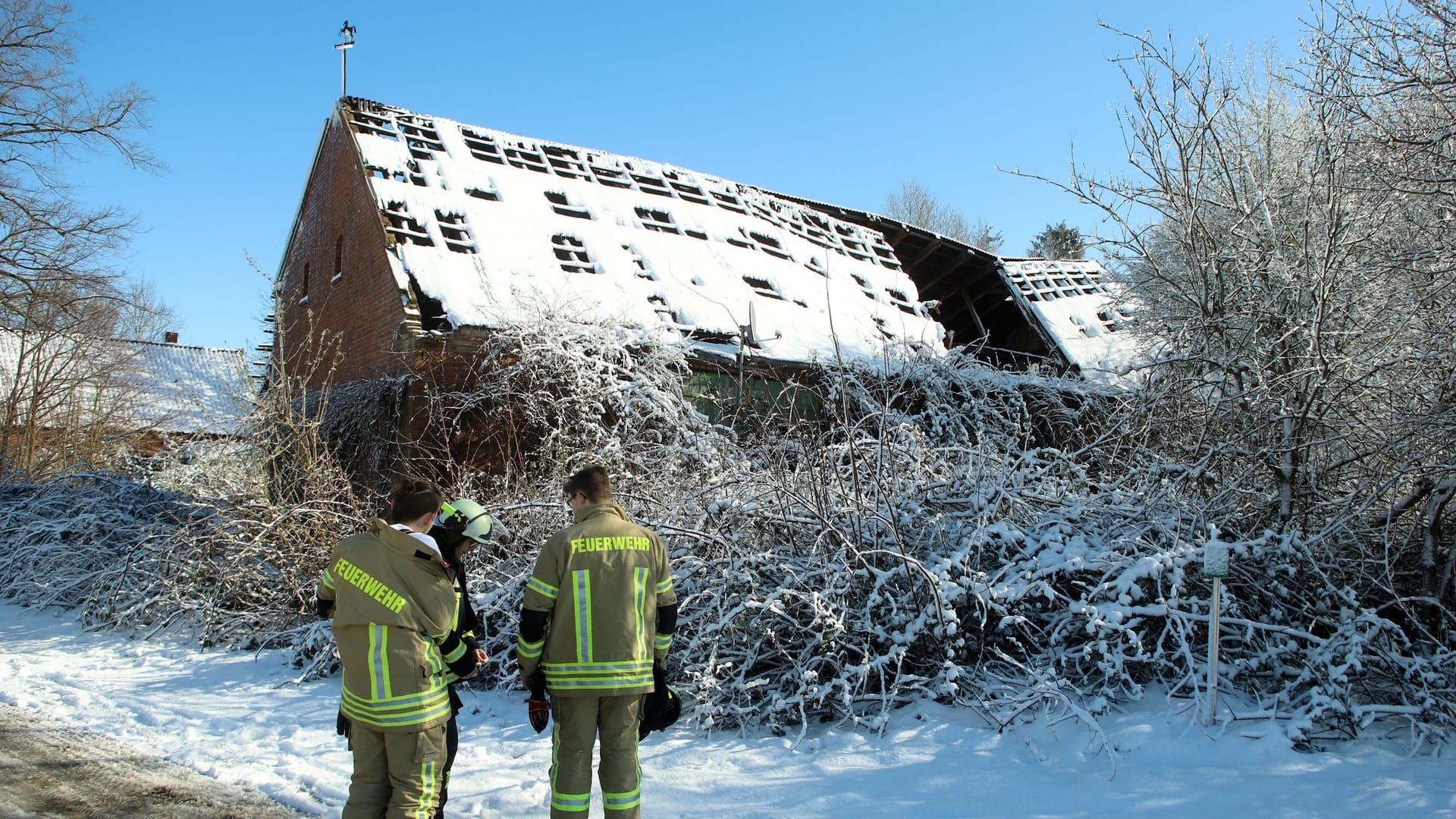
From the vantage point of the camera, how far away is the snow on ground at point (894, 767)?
4.09 metres

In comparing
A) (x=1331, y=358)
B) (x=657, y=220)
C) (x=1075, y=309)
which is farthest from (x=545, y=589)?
(x=1075, y=309)

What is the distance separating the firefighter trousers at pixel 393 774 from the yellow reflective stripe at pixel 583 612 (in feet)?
2.01

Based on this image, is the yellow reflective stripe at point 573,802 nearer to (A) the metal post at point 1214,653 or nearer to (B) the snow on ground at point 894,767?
(B) the snow on ground at point 894,767

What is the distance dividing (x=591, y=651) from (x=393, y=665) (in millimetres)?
749

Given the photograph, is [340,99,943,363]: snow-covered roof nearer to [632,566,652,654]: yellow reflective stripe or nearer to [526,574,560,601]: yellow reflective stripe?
[632,566,652,654]: yellow reflective stripe

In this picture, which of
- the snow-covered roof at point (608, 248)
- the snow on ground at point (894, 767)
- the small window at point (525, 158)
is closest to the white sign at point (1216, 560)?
the snow on ground at point (894, 767)

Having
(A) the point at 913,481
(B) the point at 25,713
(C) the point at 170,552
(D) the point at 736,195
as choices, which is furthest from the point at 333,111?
(A) the point at 913,481

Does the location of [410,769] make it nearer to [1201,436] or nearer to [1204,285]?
[1201,436]

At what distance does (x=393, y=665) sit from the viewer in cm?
323

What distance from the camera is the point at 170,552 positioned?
8609mm

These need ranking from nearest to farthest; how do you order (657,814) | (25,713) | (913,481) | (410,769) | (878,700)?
(410,769) < (657,814) < (878,700) < (25,713) < (913,481)

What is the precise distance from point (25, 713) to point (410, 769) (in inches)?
184

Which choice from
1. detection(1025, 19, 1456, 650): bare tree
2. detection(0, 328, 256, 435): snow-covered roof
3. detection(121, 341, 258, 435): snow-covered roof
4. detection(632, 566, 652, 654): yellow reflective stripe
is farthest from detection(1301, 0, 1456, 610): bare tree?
detection(121, 341, 258, 435): snow-covered roof

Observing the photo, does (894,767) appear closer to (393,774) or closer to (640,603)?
(640,603)
